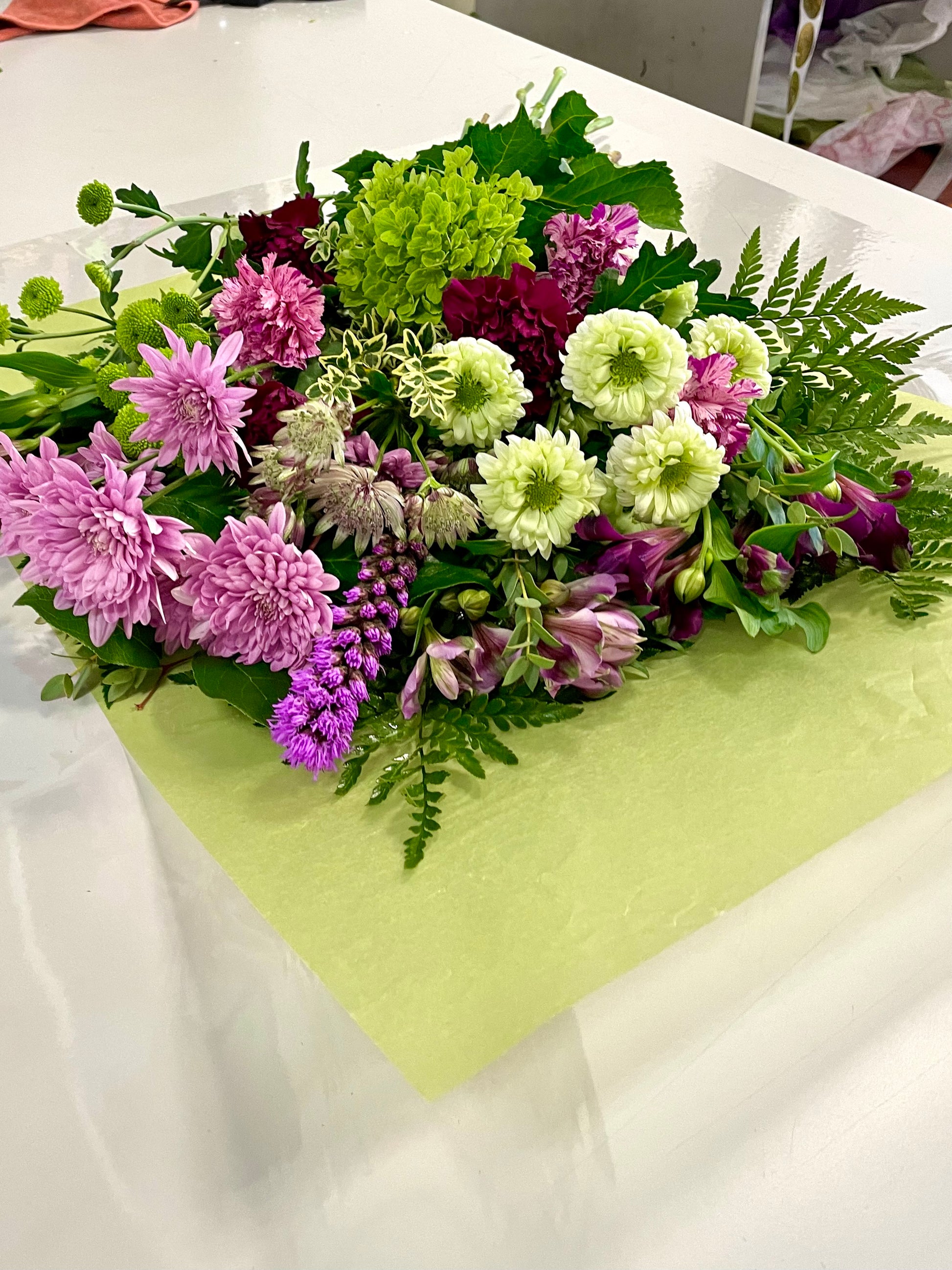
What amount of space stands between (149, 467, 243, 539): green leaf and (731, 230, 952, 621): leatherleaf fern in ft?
1.07

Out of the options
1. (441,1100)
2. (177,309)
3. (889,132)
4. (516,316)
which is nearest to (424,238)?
(516,316)

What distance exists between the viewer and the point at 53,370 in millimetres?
664

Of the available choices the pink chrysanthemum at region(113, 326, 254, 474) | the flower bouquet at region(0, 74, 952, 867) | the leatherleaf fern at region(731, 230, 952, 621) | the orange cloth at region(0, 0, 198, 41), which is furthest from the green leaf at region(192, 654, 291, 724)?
the orange cloth at region(0, 0, 198, 41)

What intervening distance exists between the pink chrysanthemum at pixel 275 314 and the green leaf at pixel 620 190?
22 centimetres

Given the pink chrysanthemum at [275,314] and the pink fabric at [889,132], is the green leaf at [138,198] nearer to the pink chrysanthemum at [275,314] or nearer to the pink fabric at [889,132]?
the pink chrysanthemum at [275,314]

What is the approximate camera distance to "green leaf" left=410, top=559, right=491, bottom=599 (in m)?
0.54

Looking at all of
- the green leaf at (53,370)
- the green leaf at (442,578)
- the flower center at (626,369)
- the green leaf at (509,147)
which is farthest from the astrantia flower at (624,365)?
the green leaf at (53,370)

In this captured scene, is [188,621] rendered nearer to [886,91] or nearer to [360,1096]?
[360,1096]

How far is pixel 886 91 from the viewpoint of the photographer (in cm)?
211

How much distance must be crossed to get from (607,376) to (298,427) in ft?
0.53

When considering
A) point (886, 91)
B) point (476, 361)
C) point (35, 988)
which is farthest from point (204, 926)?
point (886, 91)

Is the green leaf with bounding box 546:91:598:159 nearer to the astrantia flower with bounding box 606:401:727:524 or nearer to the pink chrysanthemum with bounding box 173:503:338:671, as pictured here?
the astrantia flower with bounding box 606:401:727:524

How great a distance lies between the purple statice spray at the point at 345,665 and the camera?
1.66 feet

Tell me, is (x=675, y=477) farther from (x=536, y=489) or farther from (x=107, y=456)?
(x=107, y=456)
